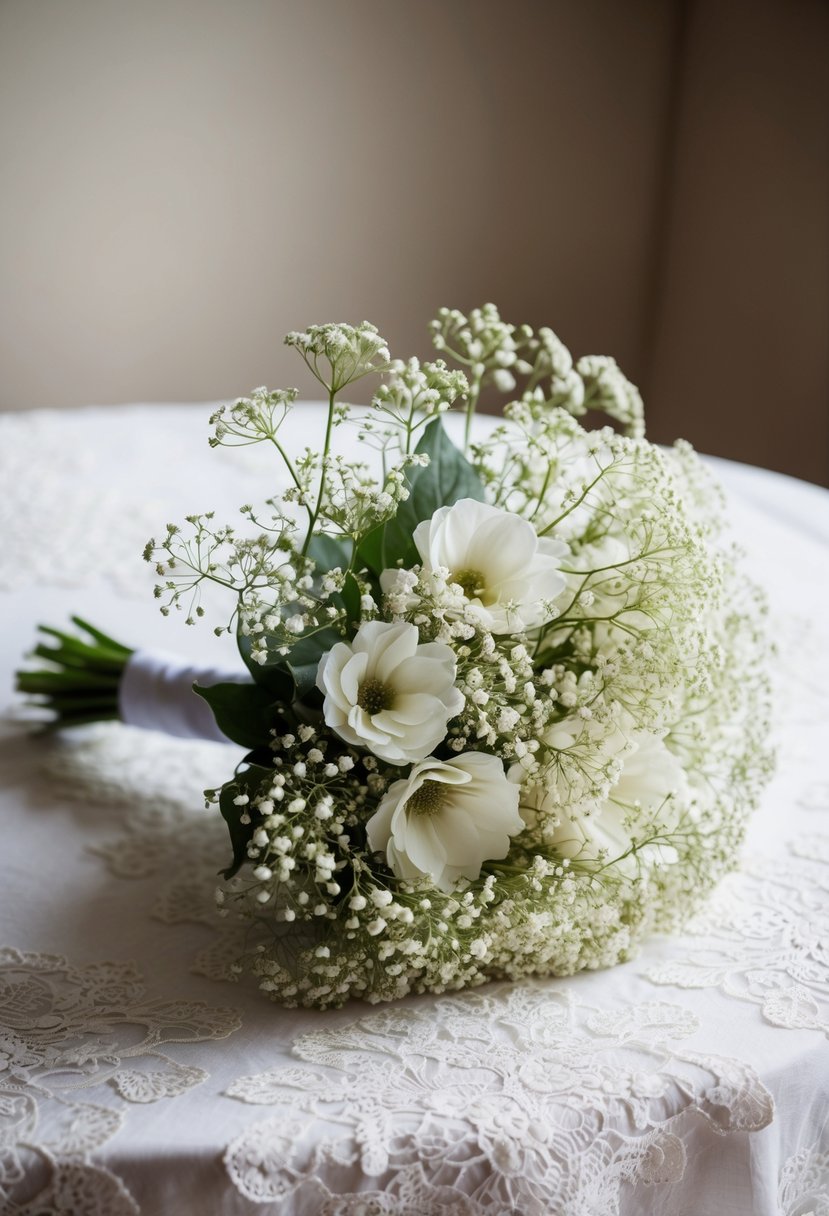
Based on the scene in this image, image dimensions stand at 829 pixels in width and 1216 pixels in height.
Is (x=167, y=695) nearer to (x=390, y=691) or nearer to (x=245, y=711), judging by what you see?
(x=245, y=711)

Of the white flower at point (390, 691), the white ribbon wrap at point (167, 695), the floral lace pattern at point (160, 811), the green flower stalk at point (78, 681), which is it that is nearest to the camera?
the white flower at point (390, 691)

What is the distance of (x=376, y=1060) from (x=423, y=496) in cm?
54

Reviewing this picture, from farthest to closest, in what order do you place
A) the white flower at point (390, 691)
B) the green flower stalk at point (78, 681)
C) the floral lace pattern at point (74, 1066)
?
the green flower stalk at point (78, 681) < the white flower at point (390, 691) < the floral lace pattern at point (74, 1066)

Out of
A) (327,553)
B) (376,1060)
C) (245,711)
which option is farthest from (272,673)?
(376,1060)

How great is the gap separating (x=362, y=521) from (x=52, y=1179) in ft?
1.94

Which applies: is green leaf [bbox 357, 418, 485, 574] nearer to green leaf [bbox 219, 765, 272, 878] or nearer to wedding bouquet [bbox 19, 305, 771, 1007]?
wedding bouquet [bbox 19, 305, 771, 1007]

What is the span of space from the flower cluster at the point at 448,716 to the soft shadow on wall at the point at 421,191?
3753 mm

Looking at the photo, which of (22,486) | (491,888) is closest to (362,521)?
(491,888)

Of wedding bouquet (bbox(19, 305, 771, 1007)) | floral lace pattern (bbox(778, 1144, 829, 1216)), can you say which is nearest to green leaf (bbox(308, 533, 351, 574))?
wedding bouquet (bbox(19, 305, 771, 1007))

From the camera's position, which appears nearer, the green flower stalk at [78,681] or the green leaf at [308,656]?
the green leaf at [308,656]

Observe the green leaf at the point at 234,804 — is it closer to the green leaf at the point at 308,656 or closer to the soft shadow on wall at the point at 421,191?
the green leaf at the point at 308,656

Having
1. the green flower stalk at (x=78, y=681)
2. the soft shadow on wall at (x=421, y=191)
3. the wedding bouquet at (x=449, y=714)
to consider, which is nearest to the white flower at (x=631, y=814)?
the wedding bouquet at (x=449, y=714)

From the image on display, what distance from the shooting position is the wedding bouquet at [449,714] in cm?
100

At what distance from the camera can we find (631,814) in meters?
1.11
